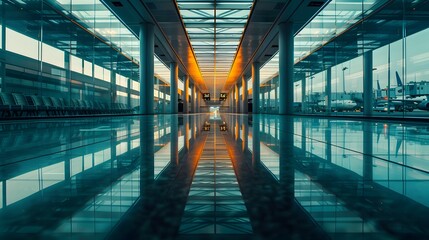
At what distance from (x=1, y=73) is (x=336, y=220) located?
Result: 13362 mm

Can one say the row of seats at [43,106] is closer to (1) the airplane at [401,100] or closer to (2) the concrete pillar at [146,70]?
(2) the concrete pillar at [146,70]

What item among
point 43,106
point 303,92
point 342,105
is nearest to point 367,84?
point 342,105

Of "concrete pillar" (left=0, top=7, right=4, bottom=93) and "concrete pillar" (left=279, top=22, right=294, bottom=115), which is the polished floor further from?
"concrete pillar" (left=279, top=22, right=294, bottom=115)

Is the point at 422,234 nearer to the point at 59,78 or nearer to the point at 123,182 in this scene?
the point at 123,182

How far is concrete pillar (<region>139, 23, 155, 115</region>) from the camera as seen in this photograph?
19.5 m

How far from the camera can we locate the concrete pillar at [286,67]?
60.5 ft

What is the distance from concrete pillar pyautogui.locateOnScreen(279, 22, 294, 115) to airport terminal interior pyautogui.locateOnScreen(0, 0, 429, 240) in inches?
3.9

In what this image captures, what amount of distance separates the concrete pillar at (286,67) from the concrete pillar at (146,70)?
883 centimetres

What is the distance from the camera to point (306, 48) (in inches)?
866

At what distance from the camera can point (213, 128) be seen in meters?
7.59

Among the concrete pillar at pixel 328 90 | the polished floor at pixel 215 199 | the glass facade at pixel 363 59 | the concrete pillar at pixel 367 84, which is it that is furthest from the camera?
the concrete pillar at pixel 328 90

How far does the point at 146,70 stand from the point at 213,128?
530 inches

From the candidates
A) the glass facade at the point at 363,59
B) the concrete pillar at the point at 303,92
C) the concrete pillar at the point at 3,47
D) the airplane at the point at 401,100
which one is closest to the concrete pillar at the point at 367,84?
the glass facade at the point at 363,59

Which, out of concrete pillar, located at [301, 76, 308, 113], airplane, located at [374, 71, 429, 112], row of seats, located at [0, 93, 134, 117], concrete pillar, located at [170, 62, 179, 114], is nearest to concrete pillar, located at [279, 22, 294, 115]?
concrete pillar, located at [301, 76, 308, 113]
